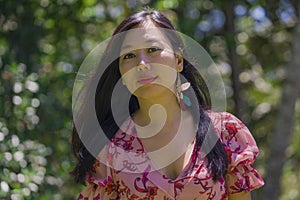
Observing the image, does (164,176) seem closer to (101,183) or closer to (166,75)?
(101,183)

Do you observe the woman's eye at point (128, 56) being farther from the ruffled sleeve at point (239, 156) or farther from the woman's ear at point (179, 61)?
the ruffled sleeve at point (239, 156)

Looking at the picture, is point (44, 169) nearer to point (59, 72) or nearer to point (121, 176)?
point (59, 72)

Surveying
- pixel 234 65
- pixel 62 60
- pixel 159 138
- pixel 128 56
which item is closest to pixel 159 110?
pixel 159 138

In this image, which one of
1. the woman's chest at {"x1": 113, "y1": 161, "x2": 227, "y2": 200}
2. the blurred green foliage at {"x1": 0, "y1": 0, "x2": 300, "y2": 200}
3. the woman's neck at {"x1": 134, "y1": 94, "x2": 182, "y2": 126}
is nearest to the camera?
the woman's chest at {"x1": 113, "y1": 161, "x2": 227, "y2": 200}

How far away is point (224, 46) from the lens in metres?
5.62

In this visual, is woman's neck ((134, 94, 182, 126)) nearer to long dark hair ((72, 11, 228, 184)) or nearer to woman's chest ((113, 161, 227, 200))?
long dark hair ((72, 11, 228, 184))

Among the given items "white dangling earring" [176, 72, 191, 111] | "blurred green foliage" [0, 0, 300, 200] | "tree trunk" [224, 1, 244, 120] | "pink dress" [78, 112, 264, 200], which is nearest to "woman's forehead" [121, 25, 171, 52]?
"white dangling earring" [176, 72, 191, 111]

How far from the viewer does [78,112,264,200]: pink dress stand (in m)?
2.30

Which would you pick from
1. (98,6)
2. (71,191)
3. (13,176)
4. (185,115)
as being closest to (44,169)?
(13,176)

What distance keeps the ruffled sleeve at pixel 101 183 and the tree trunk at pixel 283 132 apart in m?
3.14

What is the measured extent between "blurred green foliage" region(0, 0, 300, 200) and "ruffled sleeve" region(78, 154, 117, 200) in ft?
4.35

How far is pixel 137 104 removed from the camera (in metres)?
2.51

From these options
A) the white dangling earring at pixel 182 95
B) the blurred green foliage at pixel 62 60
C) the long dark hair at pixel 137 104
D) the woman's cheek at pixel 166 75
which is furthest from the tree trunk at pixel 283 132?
the woman's cheek at pixel 166 75

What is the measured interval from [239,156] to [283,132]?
308cm
